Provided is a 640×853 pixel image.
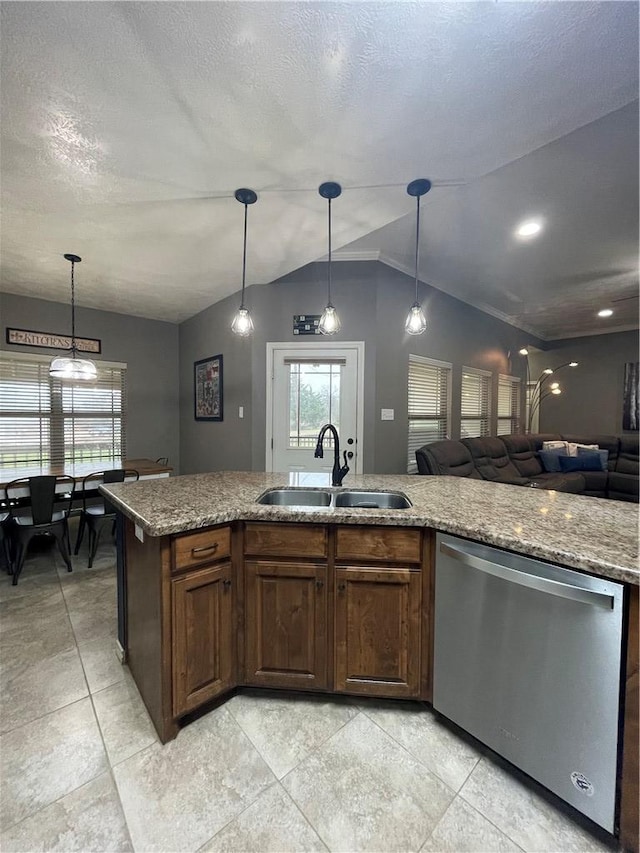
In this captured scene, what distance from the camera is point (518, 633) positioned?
3.75ft

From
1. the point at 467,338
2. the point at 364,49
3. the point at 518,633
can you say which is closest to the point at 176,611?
the point at 518,633

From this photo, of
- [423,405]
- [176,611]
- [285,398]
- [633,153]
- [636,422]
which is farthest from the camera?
[636,422]

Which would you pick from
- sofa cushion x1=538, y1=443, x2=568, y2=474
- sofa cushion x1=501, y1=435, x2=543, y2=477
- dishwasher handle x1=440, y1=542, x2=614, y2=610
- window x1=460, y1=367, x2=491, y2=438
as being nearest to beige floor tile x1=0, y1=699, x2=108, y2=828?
dishwasher handle x1=440, y1=542, x2=614, y2=610

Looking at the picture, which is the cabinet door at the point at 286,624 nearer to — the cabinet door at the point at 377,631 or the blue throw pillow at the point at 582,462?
the cabinet door at the point at 377,631

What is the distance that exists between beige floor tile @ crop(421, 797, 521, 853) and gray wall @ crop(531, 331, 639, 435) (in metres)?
6.55

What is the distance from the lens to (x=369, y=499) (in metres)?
1.87

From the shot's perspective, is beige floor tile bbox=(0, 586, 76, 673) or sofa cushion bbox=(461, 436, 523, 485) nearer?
beige floor tile bbox=(0, 586, 76, 673)

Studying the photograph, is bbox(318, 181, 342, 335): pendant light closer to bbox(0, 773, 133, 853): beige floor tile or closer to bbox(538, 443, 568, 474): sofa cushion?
bbox(0, 773, 133, 853): beige floor tile

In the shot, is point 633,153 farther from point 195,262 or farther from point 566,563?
point 195,262

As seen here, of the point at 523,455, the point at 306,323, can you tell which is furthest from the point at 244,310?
the point at 523,455

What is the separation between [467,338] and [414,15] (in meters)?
4.00

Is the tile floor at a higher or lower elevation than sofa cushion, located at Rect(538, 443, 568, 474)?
lower

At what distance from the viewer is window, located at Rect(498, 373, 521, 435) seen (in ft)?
18.3

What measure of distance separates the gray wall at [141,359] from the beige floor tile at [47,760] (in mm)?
3690
